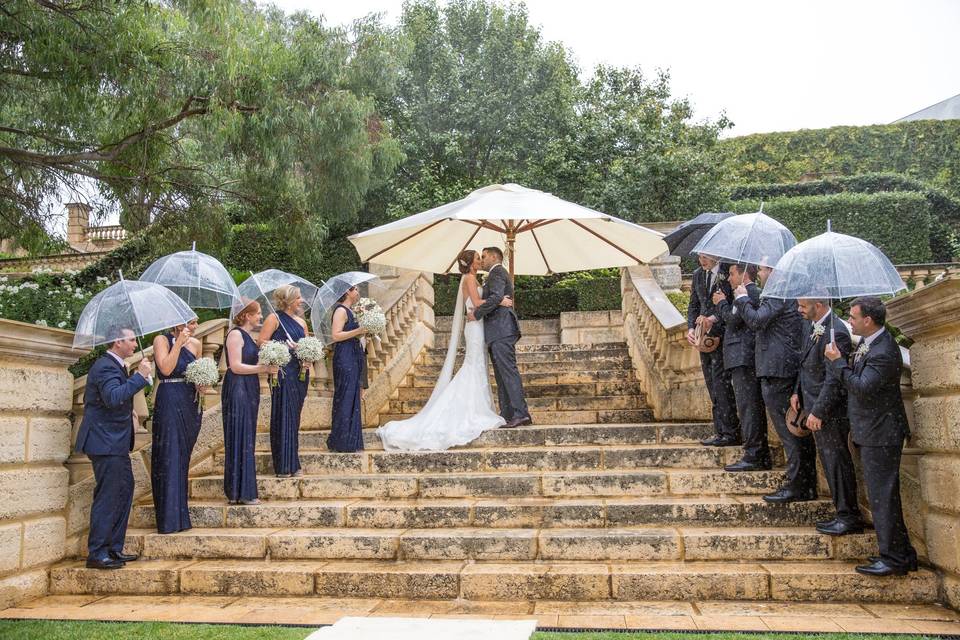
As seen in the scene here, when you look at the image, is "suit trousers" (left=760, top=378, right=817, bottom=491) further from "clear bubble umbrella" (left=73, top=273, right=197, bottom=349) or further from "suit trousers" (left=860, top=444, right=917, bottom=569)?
"clear bubble umbrella" (left=73, top=273, right=197, bottom=349)

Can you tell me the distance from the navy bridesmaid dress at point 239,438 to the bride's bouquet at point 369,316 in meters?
Result: 1.53

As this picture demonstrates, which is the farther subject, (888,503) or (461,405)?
(461,405)

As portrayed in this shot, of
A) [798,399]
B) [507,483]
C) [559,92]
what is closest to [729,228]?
[798,399]

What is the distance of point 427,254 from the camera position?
874cm

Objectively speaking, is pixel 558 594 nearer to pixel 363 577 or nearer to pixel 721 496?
pixel 363 577

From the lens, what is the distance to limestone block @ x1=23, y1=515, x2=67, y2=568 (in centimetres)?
506

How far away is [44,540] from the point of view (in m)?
5.20

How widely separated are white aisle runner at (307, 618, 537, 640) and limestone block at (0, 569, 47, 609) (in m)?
2.93

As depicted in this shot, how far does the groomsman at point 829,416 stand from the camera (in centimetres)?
470

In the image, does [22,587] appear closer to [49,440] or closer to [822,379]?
[49,440]

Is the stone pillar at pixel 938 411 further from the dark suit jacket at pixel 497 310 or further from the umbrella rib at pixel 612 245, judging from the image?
the umbrella rib at pixel 612 245

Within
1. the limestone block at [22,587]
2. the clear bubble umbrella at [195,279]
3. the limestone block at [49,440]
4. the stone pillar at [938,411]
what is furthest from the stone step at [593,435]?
the limestone block at [22,587]

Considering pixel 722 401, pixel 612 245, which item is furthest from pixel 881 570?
pixel 612 245

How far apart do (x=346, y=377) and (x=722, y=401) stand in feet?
11.8
